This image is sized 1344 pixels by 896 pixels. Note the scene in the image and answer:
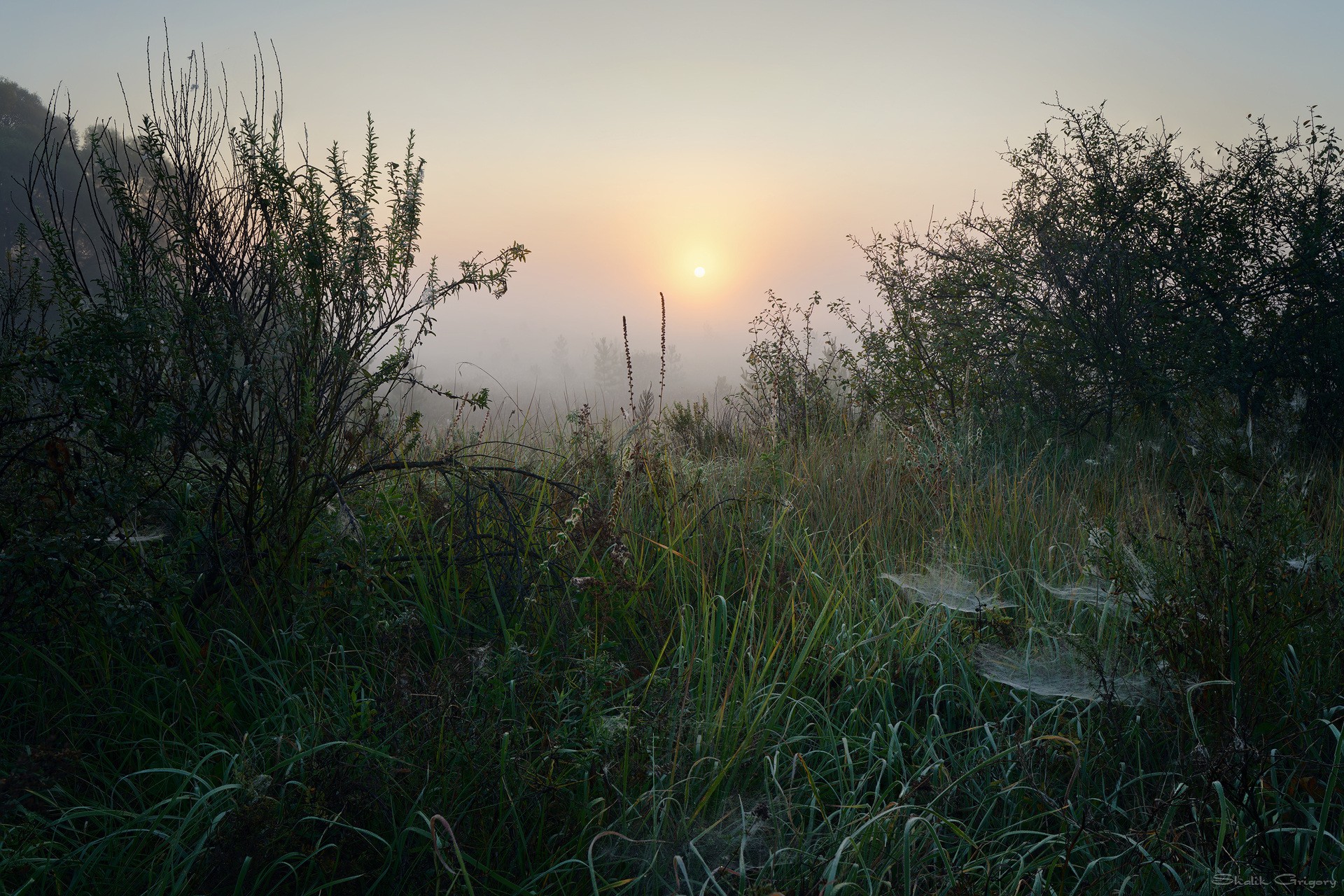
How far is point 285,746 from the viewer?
75.0 inches

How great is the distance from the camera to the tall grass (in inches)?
62.1

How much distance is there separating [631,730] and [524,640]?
2.29 ft

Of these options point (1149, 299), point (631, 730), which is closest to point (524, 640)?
point (631, 730)

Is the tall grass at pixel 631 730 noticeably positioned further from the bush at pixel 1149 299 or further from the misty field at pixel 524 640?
the bush at pixel 1149 299

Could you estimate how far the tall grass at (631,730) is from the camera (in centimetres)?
158

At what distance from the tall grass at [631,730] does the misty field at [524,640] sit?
0.05 ft

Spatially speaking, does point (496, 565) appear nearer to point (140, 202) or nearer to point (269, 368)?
point (269, 368)

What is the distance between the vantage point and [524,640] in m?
2.35

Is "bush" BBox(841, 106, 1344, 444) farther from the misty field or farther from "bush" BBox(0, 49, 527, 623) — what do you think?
"bush" BBox(0, 49, 527, 623)

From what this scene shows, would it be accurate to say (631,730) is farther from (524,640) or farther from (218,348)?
(218,348)

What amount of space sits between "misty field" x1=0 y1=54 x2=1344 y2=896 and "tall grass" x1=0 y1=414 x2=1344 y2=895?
0.05 ft

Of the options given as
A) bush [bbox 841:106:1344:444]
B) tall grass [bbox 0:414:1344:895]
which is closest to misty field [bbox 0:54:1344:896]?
tall grass [bbox 0:414:1344:895]

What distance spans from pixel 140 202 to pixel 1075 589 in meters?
3.69

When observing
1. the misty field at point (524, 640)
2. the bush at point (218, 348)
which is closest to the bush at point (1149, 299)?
the misty field at point (524, 640)
